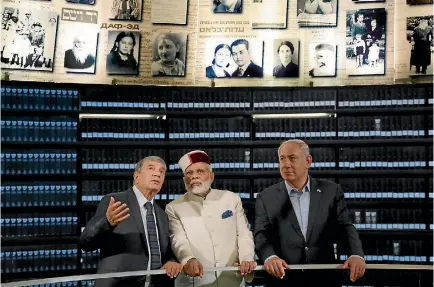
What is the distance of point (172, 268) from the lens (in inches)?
121

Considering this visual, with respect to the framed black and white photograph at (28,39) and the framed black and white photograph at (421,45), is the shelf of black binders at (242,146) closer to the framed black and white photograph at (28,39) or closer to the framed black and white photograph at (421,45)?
the framed black and white photograph at (421,45)

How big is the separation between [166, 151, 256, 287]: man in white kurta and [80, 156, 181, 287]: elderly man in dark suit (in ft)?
0.30

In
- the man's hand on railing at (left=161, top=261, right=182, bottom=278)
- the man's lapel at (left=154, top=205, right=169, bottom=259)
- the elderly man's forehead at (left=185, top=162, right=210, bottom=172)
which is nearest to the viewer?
the man's hand on railing at (left=161, top=261, right=182, bottom=278)

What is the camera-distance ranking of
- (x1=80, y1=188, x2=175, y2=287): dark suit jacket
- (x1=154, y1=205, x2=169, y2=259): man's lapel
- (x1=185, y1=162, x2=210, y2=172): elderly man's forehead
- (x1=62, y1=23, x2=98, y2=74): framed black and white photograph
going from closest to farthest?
(x1=80, y1=188, x2=175, y2=287): dark suit jacket < (x1=154, y1=205, x2=169, y2=259): man's lapel < (x1=185, y1=162, x2=210, y2=172): elderly man's forehead < (x1=62, y1=23, x2=98, y2=74): framed black and white photograph

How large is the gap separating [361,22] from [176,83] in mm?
2008

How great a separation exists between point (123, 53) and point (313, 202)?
392cm

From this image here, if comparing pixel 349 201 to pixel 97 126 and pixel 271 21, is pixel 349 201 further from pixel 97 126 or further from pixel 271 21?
pixel 97 126

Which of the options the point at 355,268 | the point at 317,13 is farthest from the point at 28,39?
the point at 355,268

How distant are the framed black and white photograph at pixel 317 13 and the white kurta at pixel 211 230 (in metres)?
3.78

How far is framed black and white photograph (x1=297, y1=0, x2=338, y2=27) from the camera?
6941 mm

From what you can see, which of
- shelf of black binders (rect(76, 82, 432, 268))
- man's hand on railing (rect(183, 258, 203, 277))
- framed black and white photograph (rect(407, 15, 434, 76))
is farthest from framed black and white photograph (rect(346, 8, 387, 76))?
man's hand on railing (rect(183, 258, 203, 277))

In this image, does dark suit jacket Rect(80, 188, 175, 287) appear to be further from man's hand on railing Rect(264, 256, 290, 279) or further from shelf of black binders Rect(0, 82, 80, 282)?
shelf of black binders Rect(0, 82, 80, 282)

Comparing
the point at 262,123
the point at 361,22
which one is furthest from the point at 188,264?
the point at 361,22

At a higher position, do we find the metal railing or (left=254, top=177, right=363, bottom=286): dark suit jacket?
(left=254, top=177, right=363, bottom=286): dark suit jacket
